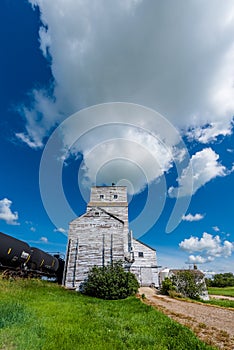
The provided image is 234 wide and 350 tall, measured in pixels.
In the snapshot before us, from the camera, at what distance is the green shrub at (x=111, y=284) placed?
39.9 feet

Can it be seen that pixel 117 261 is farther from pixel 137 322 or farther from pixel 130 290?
pixel 137 322

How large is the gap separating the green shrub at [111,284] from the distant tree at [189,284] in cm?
621

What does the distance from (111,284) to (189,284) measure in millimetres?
8464

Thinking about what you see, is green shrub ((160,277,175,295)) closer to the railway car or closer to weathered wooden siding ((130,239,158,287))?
weathered wooden siding ((130,239,158,287))

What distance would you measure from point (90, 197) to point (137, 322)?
805 inches

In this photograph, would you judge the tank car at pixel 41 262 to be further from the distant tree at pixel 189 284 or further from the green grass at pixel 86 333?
the distant tree at pixel 189 284

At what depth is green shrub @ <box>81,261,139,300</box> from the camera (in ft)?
39.9

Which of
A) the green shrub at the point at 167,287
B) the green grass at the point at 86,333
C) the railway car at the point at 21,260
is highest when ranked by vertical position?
the railway car at the point at 21,260

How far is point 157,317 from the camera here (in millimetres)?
6379

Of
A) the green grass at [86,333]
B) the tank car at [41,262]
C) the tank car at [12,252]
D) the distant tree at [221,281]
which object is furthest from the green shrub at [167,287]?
the distant tree at [221,281]

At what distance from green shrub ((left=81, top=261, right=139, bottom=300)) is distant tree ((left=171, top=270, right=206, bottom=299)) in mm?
6205

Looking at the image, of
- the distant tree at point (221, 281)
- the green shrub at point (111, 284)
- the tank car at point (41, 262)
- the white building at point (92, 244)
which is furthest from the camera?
the distant tree at point (221, 281)

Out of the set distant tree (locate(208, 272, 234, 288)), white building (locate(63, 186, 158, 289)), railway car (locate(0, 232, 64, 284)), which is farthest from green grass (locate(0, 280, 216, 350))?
distant tree (locate(208, 272, 234, 288))

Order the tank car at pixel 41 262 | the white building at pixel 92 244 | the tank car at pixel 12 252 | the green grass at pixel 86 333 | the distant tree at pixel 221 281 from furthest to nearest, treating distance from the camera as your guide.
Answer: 1. the distant tree at pixel 221 281
2. the white building at pixel 92 244
3. the tank car at pixel 41 262
4. the tank car at pixel 12 252
5. the green grass at pixel 86 333
